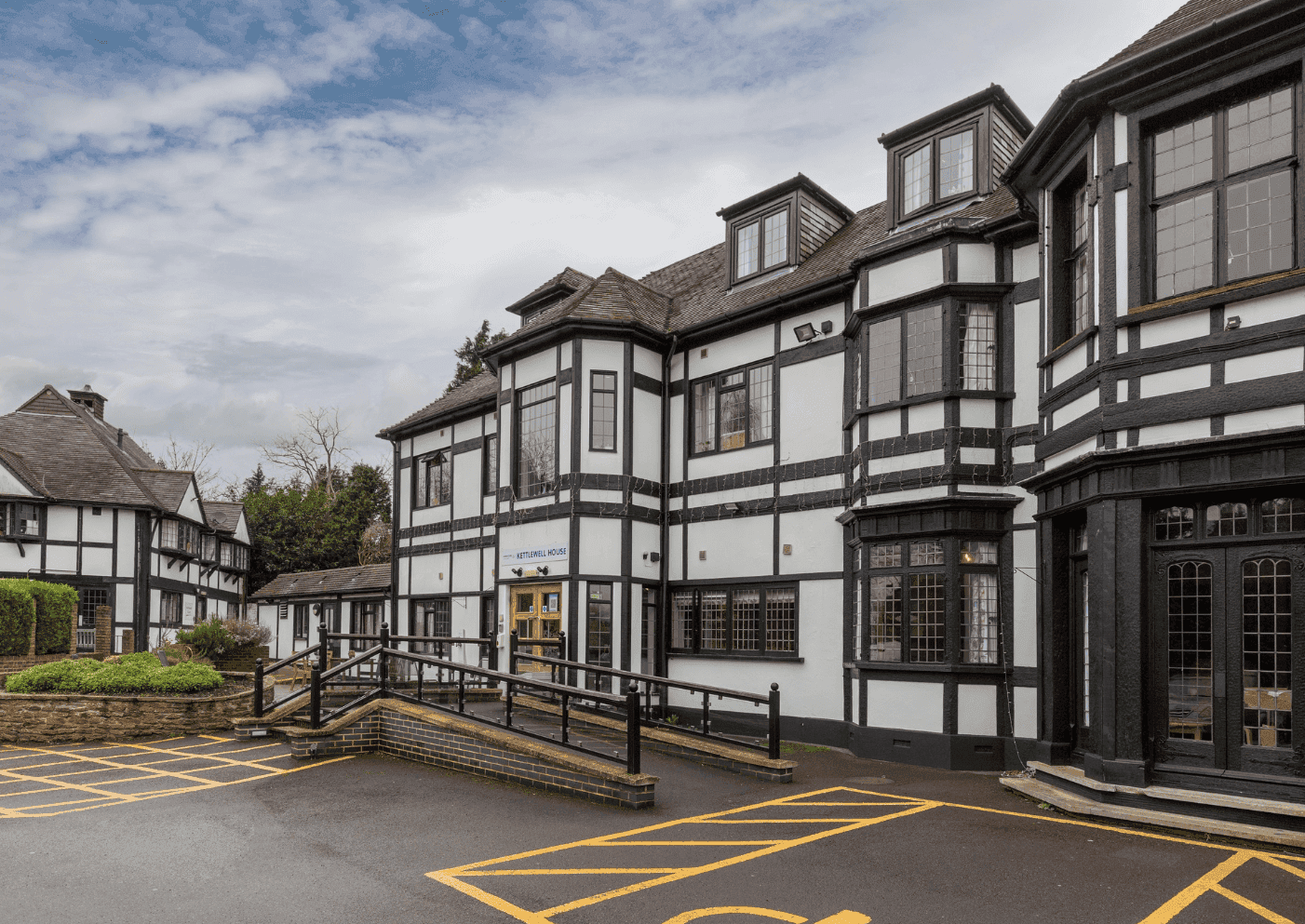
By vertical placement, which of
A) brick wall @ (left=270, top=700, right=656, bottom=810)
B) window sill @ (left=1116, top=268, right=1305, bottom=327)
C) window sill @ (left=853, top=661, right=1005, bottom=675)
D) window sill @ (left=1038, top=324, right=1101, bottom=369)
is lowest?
brick wall @ (left=270, top=700, right=656, bottom=810)

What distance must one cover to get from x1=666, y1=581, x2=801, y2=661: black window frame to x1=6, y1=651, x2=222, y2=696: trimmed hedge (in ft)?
27.7

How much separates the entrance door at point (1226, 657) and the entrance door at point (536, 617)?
10.1 m

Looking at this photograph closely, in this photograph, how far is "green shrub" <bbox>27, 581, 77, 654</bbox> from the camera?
25.7 metres

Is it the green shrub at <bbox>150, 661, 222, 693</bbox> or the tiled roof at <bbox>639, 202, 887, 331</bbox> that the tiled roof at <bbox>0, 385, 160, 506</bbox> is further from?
the tiled roof at <bbox>639, 202, 887, 331</bbox>

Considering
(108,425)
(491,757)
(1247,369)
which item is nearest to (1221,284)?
(1247,369)

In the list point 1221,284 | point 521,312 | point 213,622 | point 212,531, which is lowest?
point 213,622

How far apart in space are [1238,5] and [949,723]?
882 cm

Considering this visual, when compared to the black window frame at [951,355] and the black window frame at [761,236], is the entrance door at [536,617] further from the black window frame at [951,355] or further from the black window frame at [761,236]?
the black window frame at [951,355]

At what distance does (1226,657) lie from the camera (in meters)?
9.19

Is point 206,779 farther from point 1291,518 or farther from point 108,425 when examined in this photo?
point 108,425

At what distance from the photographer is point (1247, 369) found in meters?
9.03

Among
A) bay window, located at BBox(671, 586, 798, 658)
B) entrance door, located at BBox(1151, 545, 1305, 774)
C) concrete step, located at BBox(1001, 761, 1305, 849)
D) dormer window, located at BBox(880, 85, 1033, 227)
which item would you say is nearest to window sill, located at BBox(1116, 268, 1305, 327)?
entrance door, located at BBox(1151, 545, 1305, 774)

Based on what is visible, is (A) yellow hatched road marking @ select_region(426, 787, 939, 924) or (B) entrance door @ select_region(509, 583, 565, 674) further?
(B) entrance door @ select_region(509, 583, 565, 674)

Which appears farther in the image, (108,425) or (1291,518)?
(108,425)
